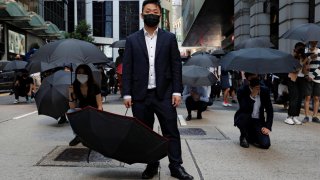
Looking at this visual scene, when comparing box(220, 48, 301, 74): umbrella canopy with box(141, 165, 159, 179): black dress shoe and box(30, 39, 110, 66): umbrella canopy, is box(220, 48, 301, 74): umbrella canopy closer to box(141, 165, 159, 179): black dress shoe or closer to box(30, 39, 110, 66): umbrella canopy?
box(30, 39, 110, 66): umbrella canopy

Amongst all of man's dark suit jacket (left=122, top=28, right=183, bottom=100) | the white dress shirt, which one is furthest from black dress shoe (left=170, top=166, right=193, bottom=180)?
the white dress shirt

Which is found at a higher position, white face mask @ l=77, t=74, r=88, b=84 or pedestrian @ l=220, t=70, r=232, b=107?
white face mask @ l=77, t=74, r=88, b=84

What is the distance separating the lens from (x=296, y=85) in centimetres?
1030

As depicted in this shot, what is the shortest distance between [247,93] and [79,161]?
2779mm

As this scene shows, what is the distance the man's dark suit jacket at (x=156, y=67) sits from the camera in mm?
5152

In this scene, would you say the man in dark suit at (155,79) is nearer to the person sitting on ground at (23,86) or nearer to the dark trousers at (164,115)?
the dark trousers at (164,115)

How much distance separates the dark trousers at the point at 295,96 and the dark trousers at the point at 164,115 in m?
5.48

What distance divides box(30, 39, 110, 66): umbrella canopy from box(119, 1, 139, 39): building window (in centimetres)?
8788

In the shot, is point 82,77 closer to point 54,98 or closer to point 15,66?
point 54,98

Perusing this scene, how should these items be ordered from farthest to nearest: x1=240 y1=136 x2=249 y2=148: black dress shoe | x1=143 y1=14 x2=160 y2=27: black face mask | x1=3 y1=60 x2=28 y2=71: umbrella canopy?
x1=3 y1=60 x2=28 y2=71: umbrella canopy
x1=240 y1=136 x2=249 y2=148: black dress shoe
x1=143 y1=14 x2=160 y2=27: black face mask

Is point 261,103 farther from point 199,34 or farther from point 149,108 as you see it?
point 199,34

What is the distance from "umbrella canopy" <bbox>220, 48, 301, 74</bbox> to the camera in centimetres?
713

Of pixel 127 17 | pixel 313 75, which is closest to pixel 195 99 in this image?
pixel 313 75

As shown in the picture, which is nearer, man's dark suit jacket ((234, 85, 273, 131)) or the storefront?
man's dark suit jacket ((234, 85, 273, 131))
